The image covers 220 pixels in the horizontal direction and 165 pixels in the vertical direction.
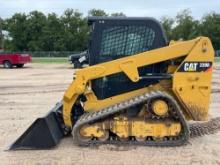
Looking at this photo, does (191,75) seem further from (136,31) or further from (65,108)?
(65,108)

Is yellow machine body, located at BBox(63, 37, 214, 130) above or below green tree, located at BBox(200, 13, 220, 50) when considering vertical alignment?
above

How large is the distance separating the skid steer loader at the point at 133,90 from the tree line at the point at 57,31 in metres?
65.3

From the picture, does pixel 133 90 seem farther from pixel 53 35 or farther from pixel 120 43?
pixel 53 35

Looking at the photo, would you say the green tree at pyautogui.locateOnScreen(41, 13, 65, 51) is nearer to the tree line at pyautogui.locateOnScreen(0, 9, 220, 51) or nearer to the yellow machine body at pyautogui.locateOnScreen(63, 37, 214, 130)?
the tree line at pyautogui.locateOnScreen(0, 9, 220, 51)

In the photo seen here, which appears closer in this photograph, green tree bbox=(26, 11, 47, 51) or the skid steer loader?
the skid steer loader

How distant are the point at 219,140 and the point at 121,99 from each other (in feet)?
6.28

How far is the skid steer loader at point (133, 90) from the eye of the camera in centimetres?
866

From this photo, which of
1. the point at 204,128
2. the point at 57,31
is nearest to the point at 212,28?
the point at 57,31

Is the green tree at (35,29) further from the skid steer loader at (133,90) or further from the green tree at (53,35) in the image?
the skid steer loader at (133,90)

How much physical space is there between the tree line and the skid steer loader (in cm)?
6532

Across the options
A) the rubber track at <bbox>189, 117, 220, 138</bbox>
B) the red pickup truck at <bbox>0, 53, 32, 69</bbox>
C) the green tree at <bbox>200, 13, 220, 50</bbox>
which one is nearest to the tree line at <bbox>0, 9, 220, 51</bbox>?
the green tree at <bbox>200, 13, 220, 50</bbox>

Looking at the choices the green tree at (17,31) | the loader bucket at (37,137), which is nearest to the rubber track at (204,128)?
the loader bucket at (37,137)

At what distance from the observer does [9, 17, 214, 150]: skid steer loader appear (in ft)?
28.4

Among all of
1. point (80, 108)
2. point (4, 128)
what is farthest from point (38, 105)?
point (80, 108)
